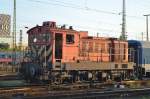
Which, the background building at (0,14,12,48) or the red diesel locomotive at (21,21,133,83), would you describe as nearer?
the red diesel locomotive at (21,21,133,83)

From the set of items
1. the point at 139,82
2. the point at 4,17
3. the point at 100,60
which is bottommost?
the point at 139,82

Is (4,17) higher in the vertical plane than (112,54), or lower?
higher

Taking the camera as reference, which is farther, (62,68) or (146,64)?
(146,64)

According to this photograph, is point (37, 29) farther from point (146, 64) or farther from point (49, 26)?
point (146, 64)

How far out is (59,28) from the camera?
67.6 ft

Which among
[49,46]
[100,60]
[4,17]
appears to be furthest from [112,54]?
[4,17]

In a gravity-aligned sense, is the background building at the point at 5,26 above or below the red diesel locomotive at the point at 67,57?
above

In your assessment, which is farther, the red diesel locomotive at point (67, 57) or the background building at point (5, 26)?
the background building at point (5, 26)

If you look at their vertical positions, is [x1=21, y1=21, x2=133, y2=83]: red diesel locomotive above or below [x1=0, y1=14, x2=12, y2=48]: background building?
below

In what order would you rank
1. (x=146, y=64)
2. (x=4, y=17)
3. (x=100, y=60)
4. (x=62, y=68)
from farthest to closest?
(x=4, y=17) < (x=146, y=64) < (x=100, y=60) < (x=62, y=68)

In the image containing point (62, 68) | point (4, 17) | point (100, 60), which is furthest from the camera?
point (4, 17)

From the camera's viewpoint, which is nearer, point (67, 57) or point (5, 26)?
point (67, 57)

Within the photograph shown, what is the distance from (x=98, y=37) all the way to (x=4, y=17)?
4942cm

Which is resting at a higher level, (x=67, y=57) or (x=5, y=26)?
(x=5, y=26)
